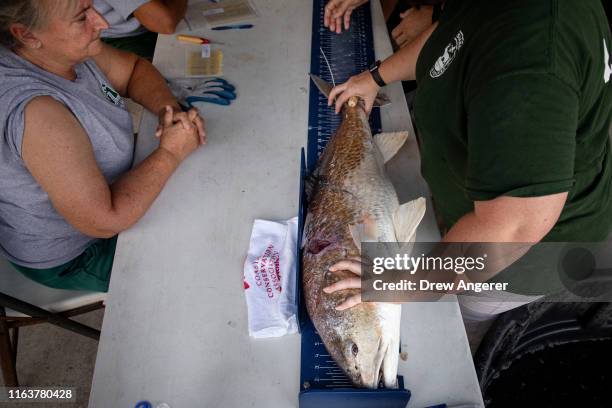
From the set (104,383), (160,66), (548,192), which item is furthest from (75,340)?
(548,192)

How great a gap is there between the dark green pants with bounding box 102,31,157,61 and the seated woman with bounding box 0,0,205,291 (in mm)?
730

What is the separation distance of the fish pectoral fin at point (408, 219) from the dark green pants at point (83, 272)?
3.96 feet

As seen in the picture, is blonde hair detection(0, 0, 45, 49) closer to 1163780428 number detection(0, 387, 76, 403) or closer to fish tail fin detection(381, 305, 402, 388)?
fish tail fin detection(381, 305, 402, 388)

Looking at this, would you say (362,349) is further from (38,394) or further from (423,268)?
(38,394)

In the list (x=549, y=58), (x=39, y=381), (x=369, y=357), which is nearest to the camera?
(x=549, y=58)

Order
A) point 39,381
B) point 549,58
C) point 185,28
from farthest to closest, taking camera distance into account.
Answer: point 39,381 → point 185,28 → point 549,58

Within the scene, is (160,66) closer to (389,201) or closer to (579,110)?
(389,201)

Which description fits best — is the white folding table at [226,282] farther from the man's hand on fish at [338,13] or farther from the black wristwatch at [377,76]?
the man's hand on fish at [338,13]

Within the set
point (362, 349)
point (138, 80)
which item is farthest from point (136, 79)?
point (362, 349)

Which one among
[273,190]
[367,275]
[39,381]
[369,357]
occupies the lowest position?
[39,381]

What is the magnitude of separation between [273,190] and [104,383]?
86 centimetres

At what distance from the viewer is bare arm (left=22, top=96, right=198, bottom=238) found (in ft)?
4.08

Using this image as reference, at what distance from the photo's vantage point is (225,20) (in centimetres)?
225

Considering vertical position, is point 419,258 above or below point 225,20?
below
